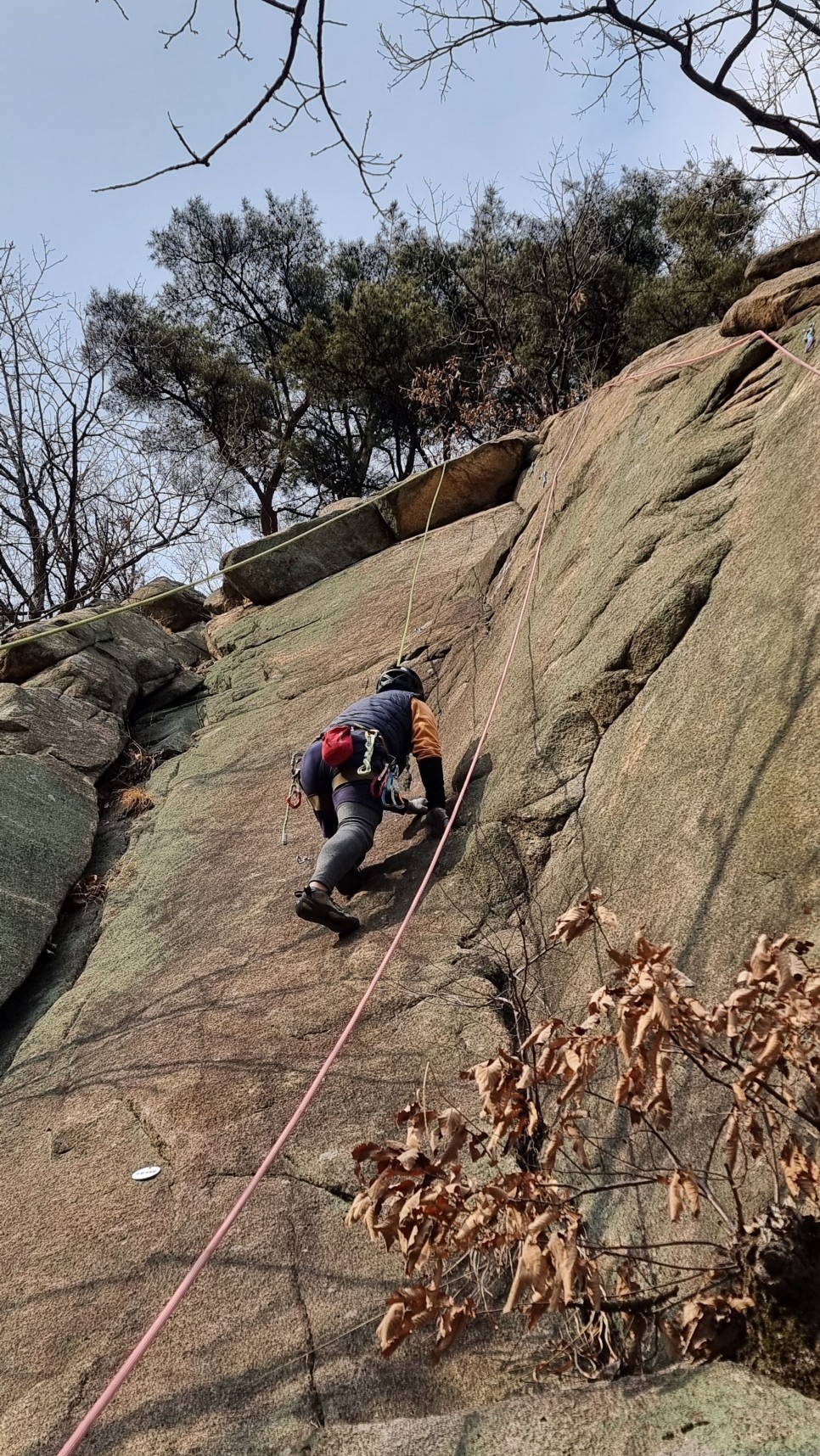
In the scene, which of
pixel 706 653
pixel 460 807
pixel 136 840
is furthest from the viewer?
pixel 136 840

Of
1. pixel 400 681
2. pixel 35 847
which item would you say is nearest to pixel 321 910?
pixel 400 681

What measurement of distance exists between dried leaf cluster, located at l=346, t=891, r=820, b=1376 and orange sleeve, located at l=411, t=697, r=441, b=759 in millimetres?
2566

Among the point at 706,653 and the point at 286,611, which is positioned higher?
the point at 286,611

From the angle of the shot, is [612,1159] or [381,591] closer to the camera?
[612,1159]

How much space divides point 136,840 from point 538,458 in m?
5.67

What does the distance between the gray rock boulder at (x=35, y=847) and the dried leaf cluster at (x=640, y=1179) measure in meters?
3.58

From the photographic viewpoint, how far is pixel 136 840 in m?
6.72

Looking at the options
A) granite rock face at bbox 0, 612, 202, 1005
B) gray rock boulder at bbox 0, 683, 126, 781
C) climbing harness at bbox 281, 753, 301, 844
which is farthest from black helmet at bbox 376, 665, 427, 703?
gray rock boulder at bbox 0, 683, 126, 781

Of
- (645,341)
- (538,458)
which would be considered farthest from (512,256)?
(538,458)

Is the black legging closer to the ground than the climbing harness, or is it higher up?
closer to the ground

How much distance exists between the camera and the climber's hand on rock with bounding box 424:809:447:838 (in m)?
4.82

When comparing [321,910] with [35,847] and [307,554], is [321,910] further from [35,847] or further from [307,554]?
[307,554]

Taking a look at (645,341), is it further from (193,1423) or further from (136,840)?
(193,1423)

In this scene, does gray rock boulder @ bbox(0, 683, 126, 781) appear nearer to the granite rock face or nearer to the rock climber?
the granite rock face
